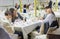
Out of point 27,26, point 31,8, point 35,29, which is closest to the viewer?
point 27,26

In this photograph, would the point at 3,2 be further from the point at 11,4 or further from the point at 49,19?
the point at 49,19

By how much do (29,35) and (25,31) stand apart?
0.40 meters

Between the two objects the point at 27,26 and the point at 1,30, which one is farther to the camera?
the point at 27,26

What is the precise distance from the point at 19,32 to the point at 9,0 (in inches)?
249

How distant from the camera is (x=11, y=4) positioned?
413 inches

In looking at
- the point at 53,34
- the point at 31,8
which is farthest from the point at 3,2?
the point at 53,34

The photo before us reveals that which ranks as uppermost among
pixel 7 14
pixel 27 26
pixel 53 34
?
pixel 53 34

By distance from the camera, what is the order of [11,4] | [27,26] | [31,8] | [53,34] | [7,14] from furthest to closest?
[11,4], [31,8], [27,26], [7,14], [53,34]

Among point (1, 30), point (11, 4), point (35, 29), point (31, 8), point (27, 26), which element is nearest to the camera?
point (1, 30)

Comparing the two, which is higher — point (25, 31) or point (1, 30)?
point (1, 30)

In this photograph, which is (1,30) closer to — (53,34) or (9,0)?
(53,34)

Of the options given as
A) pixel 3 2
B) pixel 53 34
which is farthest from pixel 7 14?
pixel 3 2

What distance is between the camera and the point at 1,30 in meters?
0.92

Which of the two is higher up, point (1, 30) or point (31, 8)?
point (1, 30)
